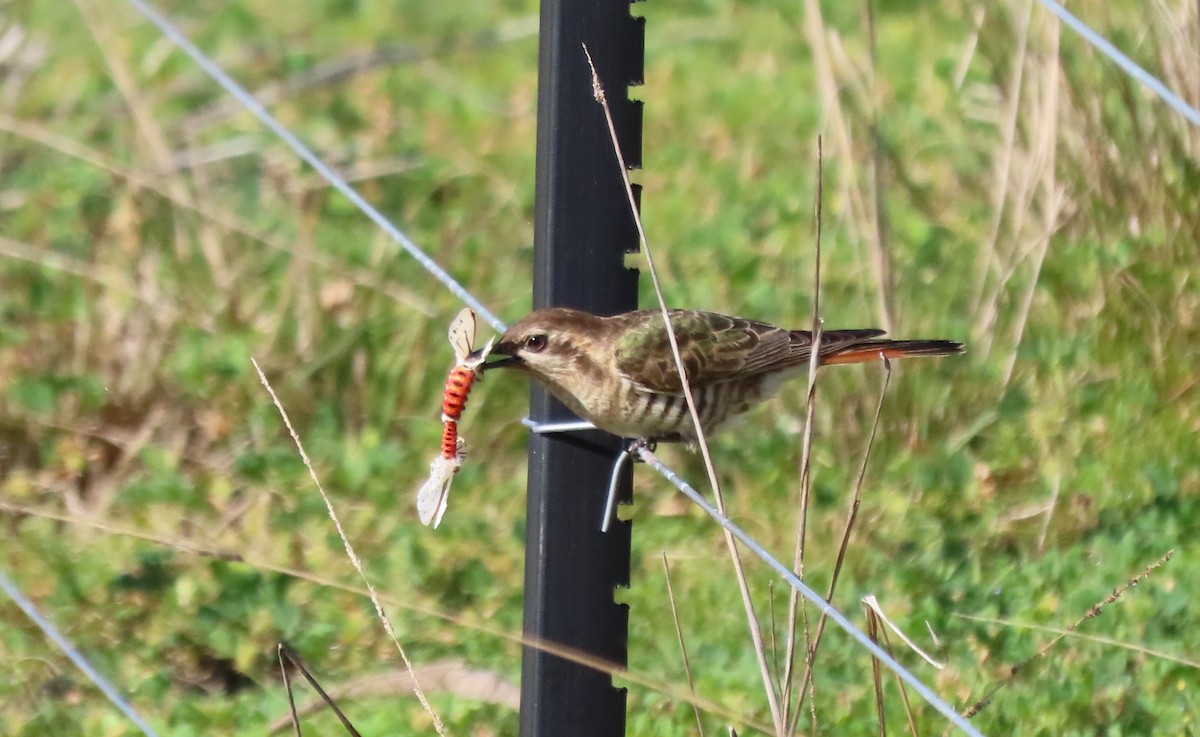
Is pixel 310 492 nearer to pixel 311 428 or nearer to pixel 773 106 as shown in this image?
pixel 311 428

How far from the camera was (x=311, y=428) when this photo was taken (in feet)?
18.1

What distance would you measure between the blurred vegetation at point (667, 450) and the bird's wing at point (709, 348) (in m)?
0.70

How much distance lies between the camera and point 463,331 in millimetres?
2693

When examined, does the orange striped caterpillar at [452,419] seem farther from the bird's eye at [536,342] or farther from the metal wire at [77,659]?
the metal wire at [77,659]

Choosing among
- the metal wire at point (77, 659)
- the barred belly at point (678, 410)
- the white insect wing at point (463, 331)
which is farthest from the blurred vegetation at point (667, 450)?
the white insect wing at point (463, 331)

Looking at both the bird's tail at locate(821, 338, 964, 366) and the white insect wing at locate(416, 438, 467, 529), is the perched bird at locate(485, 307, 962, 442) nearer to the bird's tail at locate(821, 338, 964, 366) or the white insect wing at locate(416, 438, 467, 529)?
the bird's tail at locate(821, 338, 964, 366)

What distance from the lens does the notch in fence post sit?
267 cm

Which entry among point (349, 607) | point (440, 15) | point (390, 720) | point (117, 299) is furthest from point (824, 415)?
point (440, 15)

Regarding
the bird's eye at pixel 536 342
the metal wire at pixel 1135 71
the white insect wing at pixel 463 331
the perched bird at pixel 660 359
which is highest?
the metal wire at pixel 1135 71

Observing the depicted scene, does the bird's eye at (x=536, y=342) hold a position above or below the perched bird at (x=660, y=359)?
above

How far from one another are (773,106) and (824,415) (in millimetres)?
2879

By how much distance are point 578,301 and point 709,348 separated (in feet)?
3.66

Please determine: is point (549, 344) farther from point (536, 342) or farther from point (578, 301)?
point (578, 301)

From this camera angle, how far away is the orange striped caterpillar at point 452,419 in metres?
2.69
